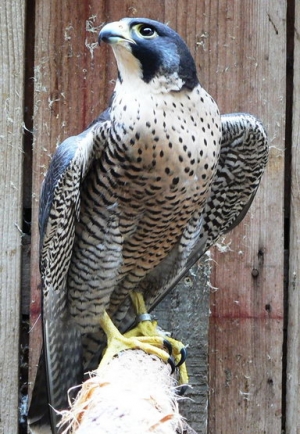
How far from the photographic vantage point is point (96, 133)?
2.51m

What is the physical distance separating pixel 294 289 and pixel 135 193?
2.34 ft

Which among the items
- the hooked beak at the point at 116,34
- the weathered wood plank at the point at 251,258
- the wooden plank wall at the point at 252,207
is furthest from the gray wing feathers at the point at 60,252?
the weathered wood plank at the point at 251,258

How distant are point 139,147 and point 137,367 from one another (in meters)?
0.61

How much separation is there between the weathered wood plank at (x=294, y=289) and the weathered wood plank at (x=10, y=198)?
89 cm

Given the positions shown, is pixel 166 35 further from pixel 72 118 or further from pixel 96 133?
pixel 72 118

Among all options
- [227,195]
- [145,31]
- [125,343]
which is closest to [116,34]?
[145,31]

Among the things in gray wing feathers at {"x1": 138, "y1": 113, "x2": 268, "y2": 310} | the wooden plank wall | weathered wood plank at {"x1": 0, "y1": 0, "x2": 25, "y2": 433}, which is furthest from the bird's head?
weathered wood plank at {"x1": 0, "y1": 0, "x2": 25, "y2": 433}

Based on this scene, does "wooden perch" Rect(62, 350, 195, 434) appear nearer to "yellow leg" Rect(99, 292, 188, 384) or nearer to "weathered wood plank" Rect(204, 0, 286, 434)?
"yellow leg" Rect(99, 292, 188, 384)

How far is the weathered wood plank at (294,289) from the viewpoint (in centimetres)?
291

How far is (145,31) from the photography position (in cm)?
244

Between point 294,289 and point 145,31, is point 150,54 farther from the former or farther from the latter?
point 294,289

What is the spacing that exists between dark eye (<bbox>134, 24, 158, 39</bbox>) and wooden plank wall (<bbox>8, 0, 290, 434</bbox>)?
1.53 ft

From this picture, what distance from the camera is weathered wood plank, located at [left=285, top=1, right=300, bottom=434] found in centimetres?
291

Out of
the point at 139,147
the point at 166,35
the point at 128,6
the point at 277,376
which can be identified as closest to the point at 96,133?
the point at 139,147
